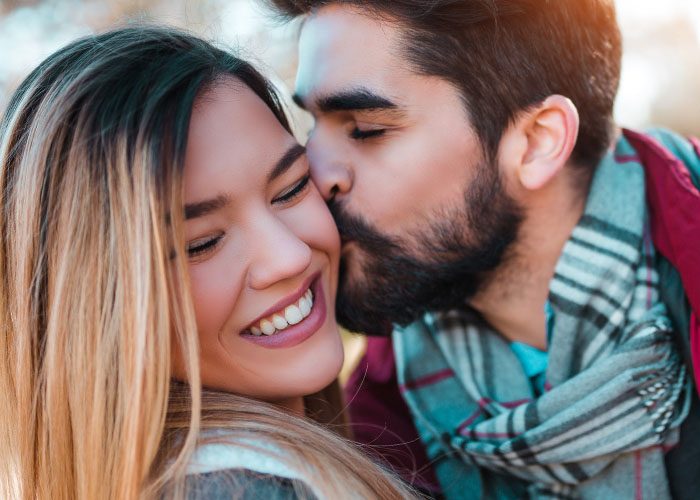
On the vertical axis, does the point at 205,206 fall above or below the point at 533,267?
above

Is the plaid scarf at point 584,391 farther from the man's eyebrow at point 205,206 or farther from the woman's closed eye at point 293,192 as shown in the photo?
the man's eyebrow at point 205,206

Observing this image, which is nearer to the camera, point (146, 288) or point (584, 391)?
point (146, 288)

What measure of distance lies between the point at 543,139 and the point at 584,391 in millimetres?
788

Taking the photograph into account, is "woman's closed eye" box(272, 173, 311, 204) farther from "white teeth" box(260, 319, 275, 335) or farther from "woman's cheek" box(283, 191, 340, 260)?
"white teeth" box(260, 319, 275, 335)

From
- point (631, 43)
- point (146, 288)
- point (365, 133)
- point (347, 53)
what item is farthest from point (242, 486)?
point (631, 43)

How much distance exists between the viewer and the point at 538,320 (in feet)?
8.09

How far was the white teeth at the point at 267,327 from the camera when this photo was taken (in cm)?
184

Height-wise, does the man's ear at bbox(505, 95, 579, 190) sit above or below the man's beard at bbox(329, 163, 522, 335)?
above

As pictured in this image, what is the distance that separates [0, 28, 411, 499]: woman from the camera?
1.53 meters

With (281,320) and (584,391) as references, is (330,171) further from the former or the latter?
(584,391)

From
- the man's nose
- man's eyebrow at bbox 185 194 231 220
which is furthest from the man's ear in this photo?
man's eyebrow at bbox 185 194 231 220

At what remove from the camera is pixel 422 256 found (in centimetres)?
236

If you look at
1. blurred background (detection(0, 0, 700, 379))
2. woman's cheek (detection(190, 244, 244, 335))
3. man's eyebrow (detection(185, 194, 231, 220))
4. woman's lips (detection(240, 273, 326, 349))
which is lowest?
blurred background (detection(0, 0, 700, 379))

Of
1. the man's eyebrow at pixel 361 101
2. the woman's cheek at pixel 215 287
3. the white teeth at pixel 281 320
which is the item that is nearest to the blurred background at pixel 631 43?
the man's eyebrow at pixel 361 101
